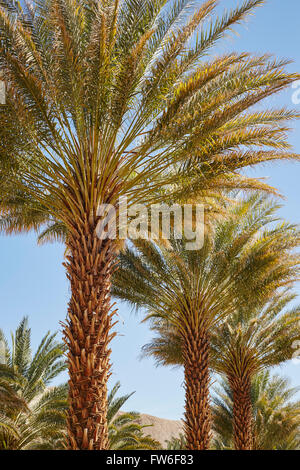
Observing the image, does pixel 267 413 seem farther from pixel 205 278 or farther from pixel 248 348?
pixel 205 278

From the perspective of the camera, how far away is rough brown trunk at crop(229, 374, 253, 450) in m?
13.3

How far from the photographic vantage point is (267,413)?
1769 cm

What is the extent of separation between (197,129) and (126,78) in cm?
139

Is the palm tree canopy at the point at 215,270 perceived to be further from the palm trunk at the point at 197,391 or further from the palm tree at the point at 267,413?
the palm tree at the point at 267,413

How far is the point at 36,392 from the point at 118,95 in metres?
10.6

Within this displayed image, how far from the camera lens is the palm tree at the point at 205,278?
11.1 meters

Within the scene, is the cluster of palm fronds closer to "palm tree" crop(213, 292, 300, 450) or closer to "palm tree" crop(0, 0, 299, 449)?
"palm tree" crop(213, 292, 300, 450)

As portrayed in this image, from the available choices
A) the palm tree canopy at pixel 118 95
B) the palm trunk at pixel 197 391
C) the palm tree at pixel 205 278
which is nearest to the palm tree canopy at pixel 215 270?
the palm tree at pixel 205 278

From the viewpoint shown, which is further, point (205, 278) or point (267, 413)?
point (267, 413)

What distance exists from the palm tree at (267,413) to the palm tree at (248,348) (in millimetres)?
2618

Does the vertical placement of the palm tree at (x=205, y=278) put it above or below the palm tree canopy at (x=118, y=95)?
below

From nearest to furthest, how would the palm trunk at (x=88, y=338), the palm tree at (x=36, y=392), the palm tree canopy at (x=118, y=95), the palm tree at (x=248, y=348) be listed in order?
1. the palm trunk at (x=88, y=338)
2. the palm tree canopy at (x=118, y=95)
3. the palm tree at (x=36, y=392)
4. the palm tree at (x=248, y=348)

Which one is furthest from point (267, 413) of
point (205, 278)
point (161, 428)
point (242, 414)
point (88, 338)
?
point (161, 428)
